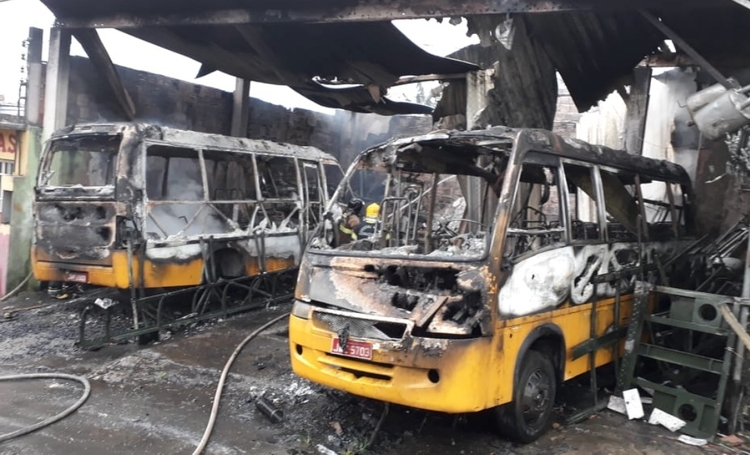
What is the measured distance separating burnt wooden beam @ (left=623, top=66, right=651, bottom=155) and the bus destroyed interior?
4.54 metres

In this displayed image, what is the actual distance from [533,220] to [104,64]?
22.9 feet

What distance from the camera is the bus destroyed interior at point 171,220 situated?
21.1ft

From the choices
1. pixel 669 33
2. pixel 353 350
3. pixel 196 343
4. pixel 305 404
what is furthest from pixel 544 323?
pixel 196 343

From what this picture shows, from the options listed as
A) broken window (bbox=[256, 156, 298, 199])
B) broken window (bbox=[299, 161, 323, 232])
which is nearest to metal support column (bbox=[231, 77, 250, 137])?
broken window (bbox=[299, 161, 323, 232])

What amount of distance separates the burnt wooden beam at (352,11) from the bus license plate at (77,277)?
11.5 ft

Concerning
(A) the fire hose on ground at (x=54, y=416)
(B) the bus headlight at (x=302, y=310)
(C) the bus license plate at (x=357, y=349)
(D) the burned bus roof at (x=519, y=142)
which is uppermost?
(D) the burned bus roof at (x=519, y=142)

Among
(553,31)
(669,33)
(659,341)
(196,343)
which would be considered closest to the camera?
(659,341)

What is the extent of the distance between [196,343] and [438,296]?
3768mm

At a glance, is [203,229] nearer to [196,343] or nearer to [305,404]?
[196,343]

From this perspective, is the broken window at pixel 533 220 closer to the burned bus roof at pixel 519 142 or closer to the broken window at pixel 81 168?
the burned bus roof at pixel 519 142

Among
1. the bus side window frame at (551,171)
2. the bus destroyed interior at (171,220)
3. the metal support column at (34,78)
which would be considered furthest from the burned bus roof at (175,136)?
the bus side window frame at (551,171)

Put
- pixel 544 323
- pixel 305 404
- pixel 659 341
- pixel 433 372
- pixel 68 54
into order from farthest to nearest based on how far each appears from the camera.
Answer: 1. pixel 68 54
2. pixel 659 341
3. pixel 305 404
4. pixel 544 323
5. pixel 433 372

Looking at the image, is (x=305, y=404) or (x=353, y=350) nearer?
(x=353, y=350)

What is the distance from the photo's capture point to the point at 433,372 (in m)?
3.67
